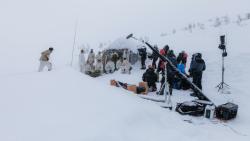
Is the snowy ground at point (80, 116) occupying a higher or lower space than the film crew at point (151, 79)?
lower

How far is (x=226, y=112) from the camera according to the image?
37.7 feet

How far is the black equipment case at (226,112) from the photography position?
11500 mm

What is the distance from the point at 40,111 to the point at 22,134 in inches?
42.9

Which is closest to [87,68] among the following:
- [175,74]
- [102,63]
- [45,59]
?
[102,63]

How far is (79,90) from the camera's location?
9.30 metres

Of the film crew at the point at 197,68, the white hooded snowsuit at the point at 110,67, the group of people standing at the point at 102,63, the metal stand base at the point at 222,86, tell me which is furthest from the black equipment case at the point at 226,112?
the white hooded snowsuit at the point at 110,67

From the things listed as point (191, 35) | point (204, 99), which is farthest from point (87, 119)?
point (191, 35)

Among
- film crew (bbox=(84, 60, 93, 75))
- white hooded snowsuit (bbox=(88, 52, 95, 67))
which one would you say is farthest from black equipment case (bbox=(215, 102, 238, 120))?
white hooded snowsuit (bbox=(88, 52, 95, 67))

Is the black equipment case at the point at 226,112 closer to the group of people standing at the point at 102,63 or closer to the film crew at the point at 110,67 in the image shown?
the group of people standing at the point at 102,63

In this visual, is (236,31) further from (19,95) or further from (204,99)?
(19,95)

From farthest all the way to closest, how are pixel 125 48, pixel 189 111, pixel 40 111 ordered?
pixel 125 48 → pixel 189 111 → pixel 40 111

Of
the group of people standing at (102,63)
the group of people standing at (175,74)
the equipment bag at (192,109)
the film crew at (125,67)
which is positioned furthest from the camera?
the group of people standing at (102,63)

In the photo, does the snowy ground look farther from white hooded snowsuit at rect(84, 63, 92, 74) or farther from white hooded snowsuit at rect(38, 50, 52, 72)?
white hooded snowsuit at rect(84, 63, 92, 74)

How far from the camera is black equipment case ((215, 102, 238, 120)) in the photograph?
11.5 meters
